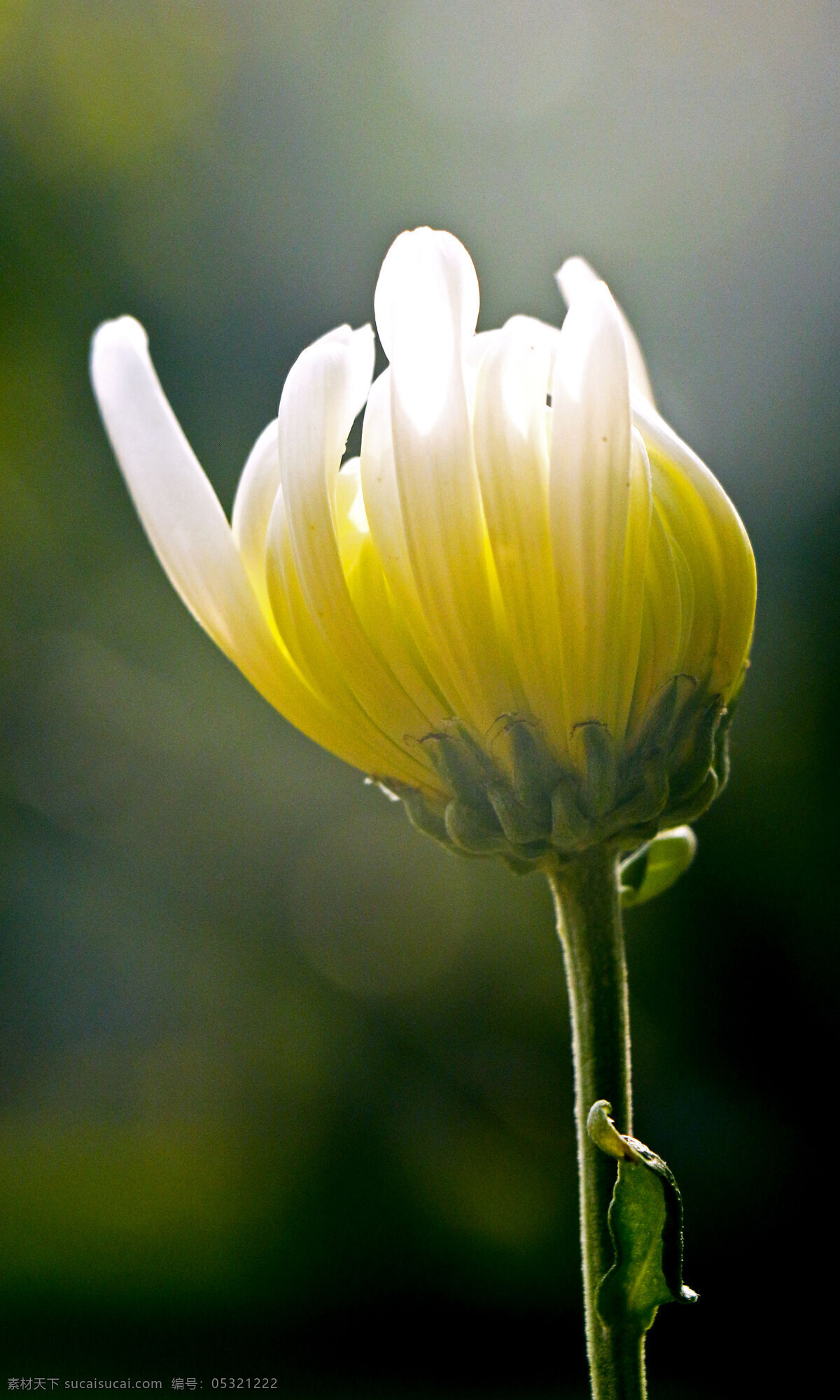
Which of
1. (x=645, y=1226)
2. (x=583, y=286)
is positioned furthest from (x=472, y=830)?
→ (x=583, y=286)

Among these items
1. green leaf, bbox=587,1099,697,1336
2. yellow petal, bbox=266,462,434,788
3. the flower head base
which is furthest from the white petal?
green leaf, bbox=587,1099,697,1336

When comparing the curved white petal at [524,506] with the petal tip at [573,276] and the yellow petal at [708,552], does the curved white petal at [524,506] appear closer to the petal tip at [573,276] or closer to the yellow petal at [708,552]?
the yellow petal at [708,552]

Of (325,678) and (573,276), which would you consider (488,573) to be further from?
(573,276)

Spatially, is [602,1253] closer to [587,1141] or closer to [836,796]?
[587,1141]

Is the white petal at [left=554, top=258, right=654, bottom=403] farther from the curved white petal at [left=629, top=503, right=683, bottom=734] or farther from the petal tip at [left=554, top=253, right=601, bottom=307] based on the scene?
the curved white petal at [left=629, top=503, right=683, bottom=734]

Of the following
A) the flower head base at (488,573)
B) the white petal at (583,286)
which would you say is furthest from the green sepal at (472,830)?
the white petal at (583,286)

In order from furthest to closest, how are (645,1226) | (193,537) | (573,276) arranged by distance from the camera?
(573,276) → (193,537) → (645,1226)
